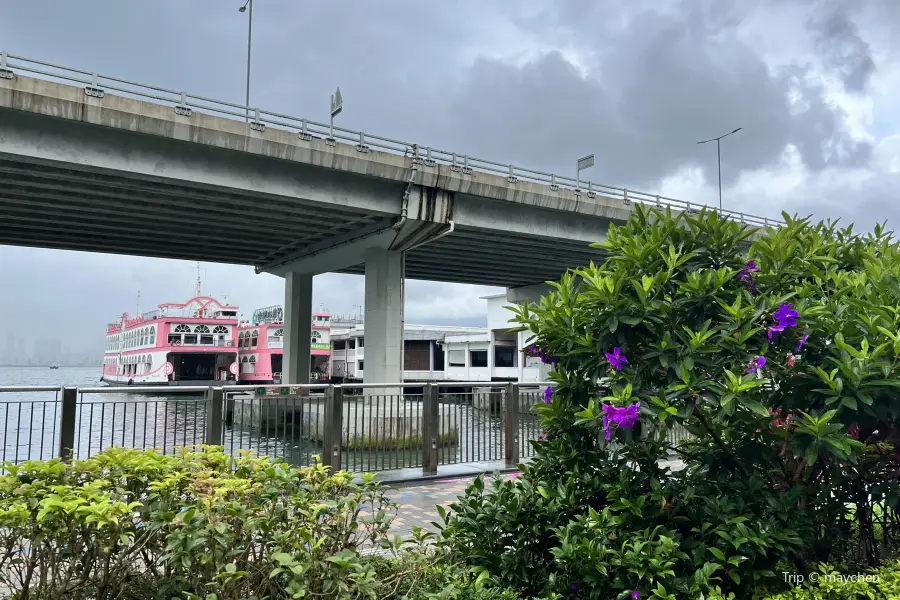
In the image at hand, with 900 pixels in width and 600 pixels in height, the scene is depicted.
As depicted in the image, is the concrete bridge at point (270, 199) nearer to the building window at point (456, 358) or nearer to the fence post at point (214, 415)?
the fence post at point (214, 415)

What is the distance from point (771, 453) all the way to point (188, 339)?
2657 inches

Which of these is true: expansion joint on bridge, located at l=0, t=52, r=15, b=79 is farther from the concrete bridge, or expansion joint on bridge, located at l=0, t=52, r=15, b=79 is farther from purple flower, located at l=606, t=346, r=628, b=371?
purple flower, located at l=606, t=346, r=628, b=371

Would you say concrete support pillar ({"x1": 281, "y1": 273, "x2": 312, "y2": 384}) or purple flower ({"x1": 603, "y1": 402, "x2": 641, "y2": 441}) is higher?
concrete support pillar ({"x1": 281, "y1": 273, "x2": 312, "y2": 384})

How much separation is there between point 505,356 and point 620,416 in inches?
2238

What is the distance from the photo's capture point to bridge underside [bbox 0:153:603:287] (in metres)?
17.7

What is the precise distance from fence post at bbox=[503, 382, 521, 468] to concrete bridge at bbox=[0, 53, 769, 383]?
10.8 meters

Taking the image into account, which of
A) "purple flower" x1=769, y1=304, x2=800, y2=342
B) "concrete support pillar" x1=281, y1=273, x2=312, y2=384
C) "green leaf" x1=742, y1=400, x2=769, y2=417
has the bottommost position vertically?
"green leaf" x1=742, y1=400, x2=769, y2=417

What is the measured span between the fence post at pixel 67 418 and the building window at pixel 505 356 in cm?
5262

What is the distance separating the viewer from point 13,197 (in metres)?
19.0

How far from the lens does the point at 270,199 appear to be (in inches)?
750

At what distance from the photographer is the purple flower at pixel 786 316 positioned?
316cm

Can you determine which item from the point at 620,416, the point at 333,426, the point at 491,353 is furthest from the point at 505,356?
the point at 620,416

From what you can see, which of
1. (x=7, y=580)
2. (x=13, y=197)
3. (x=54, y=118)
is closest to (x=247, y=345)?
(x=13, y=197)

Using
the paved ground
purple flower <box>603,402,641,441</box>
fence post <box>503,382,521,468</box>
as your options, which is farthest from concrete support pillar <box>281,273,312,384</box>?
purple flower <box>603,402,641,441</box>
